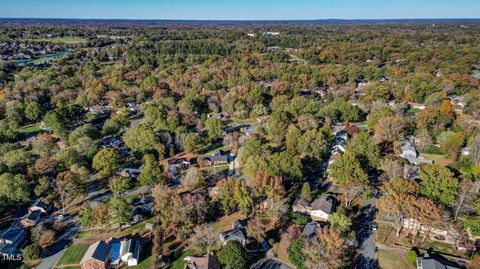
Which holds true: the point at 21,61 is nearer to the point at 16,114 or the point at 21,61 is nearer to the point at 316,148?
the point at 16,114

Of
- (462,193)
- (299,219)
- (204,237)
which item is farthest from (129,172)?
(462,193)

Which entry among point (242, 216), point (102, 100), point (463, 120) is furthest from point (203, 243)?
point (102, 100)

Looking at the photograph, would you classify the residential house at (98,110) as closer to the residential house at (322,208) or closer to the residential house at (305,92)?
the residential house at (305,92)

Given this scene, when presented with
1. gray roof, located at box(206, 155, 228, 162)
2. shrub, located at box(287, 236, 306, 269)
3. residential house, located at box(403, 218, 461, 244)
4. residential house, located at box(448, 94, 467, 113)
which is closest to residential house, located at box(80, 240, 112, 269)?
shrub, located at box(287, 236, 306, 269)

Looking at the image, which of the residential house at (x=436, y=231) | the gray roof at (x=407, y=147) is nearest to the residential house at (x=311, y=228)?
the residential house at (x=436, y=231)

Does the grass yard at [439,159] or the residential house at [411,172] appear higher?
the residential house at [411,172]
